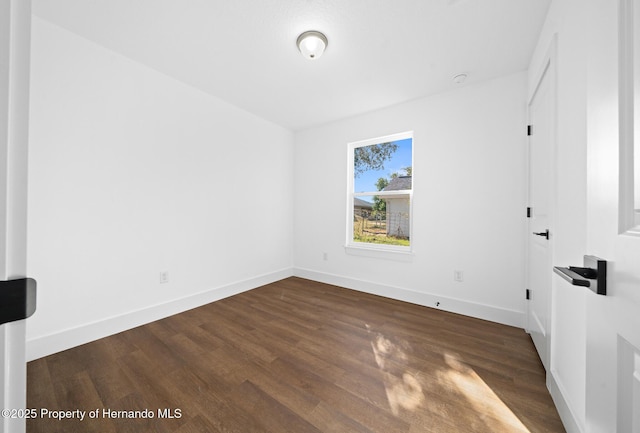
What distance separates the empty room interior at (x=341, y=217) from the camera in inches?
27.2

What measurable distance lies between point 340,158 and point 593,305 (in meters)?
3.36

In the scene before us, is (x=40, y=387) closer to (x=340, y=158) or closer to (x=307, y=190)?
(x=307, y=190)

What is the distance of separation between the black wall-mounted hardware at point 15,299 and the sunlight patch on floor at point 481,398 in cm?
192

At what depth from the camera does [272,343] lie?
2.09 m

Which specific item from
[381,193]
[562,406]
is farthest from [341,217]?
[562,406]

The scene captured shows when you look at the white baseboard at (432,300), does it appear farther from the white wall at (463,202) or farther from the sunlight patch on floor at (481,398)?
the sunlight patch on floor at (481,398)

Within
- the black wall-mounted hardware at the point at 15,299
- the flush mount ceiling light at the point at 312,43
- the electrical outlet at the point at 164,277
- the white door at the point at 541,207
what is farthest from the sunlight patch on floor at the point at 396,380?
the flush mount ceiling light at the point at 312,43

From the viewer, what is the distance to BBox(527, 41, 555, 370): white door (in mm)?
1650

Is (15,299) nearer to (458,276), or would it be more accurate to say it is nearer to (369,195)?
(458,276)

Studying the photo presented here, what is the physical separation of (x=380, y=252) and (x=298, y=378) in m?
2.05

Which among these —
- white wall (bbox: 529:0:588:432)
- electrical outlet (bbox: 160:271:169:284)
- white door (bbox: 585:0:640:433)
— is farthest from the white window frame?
white door (bbox: 585:0:640:433)

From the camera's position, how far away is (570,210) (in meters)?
1.31

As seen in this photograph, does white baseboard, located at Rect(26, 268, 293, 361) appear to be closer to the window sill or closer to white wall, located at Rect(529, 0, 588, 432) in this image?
the window sill

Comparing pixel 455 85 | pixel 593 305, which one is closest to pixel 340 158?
pixel 455 85
